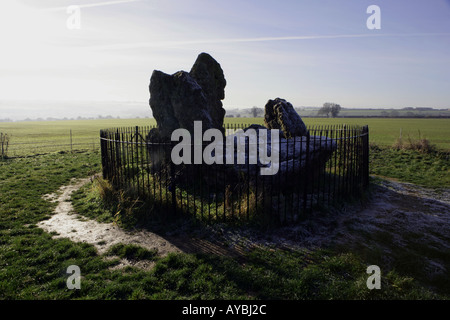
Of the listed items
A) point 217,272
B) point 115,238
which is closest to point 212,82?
point 115,238

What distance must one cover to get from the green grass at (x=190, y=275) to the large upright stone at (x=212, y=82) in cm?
833

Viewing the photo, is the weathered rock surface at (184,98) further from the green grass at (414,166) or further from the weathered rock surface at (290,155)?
the green grass at (414,166)

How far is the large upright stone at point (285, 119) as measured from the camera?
38.8 feet

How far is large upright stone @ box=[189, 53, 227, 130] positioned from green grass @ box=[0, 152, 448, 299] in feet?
27.3

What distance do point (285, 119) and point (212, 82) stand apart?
4.26m

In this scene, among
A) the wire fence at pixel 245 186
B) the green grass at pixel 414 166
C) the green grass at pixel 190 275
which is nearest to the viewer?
the green grass at pixel 190 275

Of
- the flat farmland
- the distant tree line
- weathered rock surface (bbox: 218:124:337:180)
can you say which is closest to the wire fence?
weathered rock surface (bbox: 218:124:337:180)

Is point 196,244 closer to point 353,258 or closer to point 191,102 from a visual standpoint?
point 353,258

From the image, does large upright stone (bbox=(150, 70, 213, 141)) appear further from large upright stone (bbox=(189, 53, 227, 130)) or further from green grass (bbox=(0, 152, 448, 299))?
green grass (bbox=(0, 152, 448, 299))

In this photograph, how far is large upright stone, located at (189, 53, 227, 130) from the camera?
526 inches

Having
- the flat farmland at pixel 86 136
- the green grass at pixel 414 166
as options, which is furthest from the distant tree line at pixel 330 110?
the green grass at pixel 414 166

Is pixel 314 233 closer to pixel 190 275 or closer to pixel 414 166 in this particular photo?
pixel 190 275

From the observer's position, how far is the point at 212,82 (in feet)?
44.7
